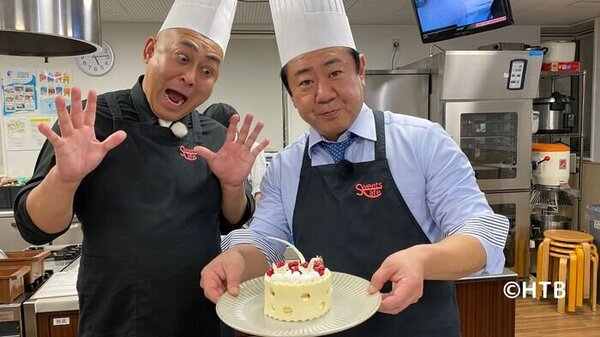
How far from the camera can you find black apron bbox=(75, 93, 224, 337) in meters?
1.35

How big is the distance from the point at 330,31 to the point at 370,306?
0.80 metres

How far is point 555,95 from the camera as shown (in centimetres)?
549

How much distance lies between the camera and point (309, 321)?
1.14m

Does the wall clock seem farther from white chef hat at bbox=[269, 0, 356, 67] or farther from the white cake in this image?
the white cake

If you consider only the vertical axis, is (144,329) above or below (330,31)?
below

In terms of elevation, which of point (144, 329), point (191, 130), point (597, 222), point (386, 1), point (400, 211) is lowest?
point (597, 222)

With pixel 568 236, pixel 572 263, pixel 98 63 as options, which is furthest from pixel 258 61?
pixel 572 263

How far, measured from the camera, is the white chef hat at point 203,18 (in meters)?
1.44

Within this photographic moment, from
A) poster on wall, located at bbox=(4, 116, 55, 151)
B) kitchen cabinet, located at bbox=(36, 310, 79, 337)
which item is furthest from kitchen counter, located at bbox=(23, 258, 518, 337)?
poster on wall, located at bbox=(4, 116, 55, 151)

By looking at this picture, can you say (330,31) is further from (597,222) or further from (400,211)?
(597,222)

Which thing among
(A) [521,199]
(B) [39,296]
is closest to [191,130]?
(B) [39,296]

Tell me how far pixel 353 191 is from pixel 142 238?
23.8 inches

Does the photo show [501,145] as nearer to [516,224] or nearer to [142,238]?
[516,224]

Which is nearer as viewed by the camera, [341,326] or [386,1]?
[341,326]
